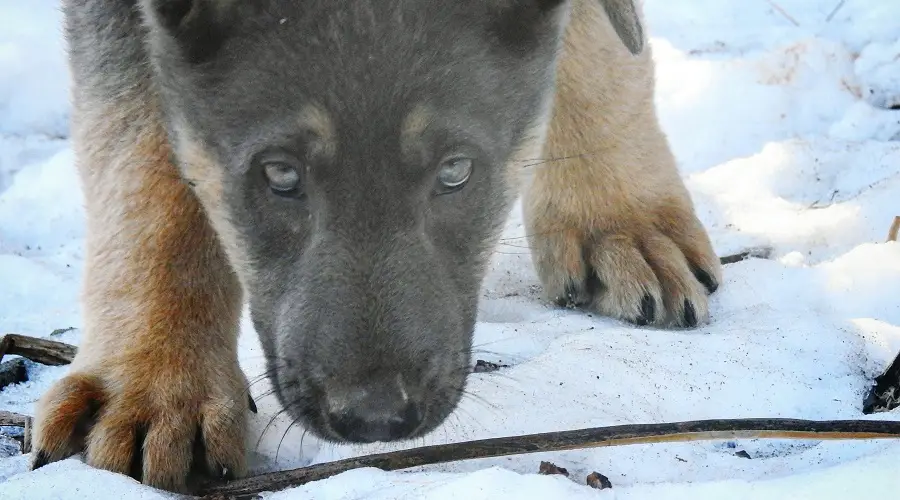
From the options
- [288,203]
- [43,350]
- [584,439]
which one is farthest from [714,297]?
[43,350]

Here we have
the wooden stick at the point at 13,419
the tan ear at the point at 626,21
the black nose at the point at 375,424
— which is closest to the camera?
the black nose at the point at 375,424

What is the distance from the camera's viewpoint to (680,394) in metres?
2.87

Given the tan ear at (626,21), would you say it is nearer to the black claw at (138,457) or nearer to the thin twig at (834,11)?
the black claw at (138,457)

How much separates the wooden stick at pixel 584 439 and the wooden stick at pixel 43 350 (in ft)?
3.52

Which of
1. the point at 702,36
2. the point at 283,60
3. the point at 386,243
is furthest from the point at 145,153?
the point at 702,36

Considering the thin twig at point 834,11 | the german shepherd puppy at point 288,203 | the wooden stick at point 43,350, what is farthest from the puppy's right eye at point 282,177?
the thin twig at point 834,11

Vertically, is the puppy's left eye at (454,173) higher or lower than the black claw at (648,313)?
higher

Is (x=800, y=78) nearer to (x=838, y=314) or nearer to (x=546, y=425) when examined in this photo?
(x=838, y=314)

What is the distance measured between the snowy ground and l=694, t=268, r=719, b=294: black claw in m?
0.06

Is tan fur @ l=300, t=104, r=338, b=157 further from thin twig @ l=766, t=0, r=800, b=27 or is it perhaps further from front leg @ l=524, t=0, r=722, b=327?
thin twig @ l=766, t=0, r=800, b=27

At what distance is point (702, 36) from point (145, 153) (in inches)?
171

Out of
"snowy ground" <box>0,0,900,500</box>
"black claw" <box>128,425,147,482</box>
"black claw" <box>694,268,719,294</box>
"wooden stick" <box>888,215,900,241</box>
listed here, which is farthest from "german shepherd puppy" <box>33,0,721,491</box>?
"wooden stick" <box>888,215,900,241</box>

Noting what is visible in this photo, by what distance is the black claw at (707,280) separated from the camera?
3803 mm

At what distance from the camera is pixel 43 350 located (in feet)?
10.7
